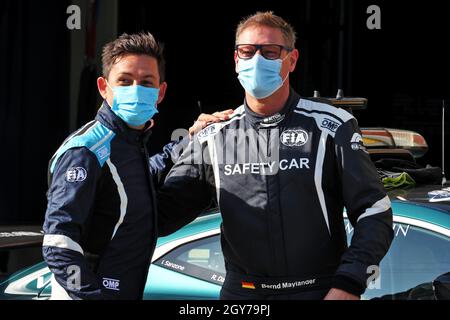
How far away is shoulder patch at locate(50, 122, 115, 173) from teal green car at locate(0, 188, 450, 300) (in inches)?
46.3

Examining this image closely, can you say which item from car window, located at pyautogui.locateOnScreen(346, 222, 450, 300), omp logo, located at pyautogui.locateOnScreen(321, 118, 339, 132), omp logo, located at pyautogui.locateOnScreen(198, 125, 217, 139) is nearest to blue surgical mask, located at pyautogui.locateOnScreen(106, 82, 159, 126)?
omp logo, located at pyautogui.locateOnScreen(198, 125, 217, 139)

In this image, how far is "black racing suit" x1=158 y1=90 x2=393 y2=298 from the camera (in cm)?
278

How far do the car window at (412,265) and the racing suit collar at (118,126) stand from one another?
4.02ft

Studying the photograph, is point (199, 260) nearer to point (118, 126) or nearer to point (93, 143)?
point (118, 126)

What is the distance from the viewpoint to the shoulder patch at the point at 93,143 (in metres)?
2.72

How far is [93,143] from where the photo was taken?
108 inches

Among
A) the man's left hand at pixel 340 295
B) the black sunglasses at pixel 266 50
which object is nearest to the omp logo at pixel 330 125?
the black sunglasses at pixel 266 50

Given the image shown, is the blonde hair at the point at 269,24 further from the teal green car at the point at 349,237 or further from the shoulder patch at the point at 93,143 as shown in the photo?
the teal green car at the point at 349,237

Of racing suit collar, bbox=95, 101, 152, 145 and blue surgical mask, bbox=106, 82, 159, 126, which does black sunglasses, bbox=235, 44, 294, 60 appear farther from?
racing suit collar, bbox=95, 101, 152, 145

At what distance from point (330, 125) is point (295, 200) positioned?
0.29m

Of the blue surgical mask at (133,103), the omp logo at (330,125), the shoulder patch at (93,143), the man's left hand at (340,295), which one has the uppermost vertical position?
the blue surgical mask at (133,103)

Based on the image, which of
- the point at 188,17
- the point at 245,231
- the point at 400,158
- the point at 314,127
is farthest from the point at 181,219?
the point at 188,17

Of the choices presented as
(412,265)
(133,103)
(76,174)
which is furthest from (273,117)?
(412,265)

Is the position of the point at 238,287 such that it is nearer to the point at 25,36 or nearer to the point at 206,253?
the point at 206,253
